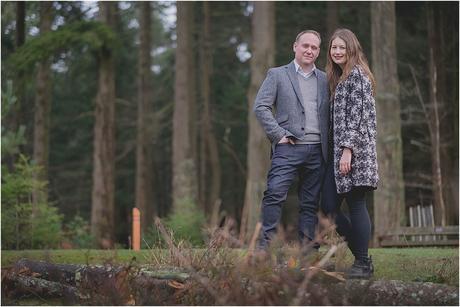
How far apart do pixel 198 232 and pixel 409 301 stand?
404 inches

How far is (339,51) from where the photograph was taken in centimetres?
623

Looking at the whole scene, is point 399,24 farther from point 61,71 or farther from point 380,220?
point 61,71

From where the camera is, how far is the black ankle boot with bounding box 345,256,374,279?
18.6ft

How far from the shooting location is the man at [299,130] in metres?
6.20

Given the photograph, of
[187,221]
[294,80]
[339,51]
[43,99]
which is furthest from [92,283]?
[43,99]

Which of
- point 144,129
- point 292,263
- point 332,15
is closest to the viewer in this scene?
point 292,263

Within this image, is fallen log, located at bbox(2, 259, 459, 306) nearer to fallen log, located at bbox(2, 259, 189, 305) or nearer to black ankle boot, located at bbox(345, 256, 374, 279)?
fallen log, located at bbox(2, 259, 189, 305)

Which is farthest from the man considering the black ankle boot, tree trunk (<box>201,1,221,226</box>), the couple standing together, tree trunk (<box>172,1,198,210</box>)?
tree trunk (<box>201,1,221,226</box>)

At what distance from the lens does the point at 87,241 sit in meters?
17.8

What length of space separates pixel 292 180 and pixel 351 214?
53 cm

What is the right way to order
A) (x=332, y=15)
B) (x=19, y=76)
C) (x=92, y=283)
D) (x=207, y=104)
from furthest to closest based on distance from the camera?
1. (x=207, y=104)
2. (x=332, y=15)
3. (x=19, y=76)
4. (x=92, y=283)

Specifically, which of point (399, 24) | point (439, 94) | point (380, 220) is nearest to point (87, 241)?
point (380, 220)

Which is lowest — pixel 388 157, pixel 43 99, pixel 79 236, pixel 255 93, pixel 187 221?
pixel 79 236

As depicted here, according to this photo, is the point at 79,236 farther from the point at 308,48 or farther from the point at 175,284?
the point at 175,284
